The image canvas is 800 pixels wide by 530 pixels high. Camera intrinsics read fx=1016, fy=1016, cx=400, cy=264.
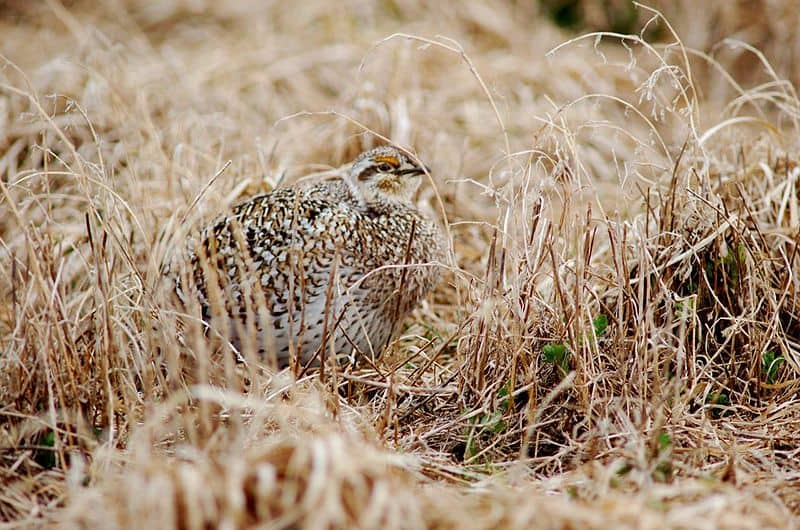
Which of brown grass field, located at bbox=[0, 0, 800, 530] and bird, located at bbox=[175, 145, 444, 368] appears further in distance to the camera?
bird, located at bbox=[175, 145, 444, 368]

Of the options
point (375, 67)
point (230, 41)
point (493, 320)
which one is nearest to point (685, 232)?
point (493, 320)

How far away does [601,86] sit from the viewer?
6.55 m

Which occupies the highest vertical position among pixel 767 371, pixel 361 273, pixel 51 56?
pixel 51 56

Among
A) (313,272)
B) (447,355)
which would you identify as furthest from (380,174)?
(447,355)

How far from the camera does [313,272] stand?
3723mm

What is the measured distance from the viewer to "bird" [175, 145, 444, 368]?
3.67 m

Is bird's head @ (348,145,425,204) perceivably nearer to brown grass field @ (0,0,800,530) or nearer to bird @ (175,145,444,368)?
bird @ (175,145,444,368)

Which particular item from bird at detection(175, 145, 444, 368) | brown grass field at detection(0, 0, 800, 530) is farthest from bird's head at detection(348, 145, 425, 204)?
brown grass field at detection(0, 0, 800, 530)

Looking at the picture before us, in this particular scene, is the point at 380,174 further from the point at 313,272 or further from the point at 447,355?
the point at 447,355

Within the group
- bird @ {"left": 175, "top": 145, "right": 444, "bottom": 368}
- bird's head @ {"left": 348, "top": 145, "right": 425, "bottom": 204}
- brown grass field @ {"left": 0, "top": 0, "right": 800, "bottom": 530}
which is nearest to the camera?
brown grass field @ {"left": 0, "top": 0, "right": 800, "bottom": 530}

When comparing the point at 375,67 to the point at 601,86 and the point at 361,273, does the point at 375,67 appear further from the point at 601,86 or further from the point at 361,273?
the point at 361,273

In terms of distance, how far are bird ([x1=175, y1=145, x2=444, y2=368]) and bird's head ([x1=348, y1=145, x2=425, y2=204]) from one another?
0.57 feet

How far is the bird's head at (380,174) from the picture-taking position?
4.22 meters

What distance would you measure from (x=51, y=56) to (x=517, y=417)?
200 inches
